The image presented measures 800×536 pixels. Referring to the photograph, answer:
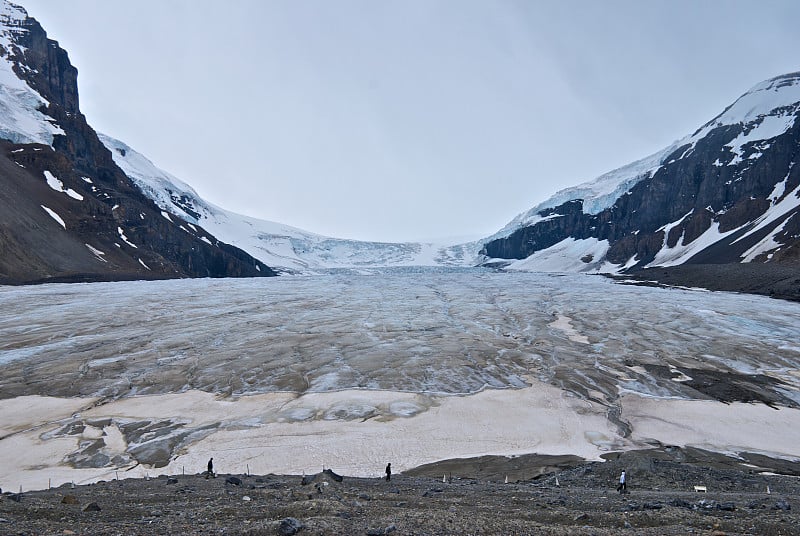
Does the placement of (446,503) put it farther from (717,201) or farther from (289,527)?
(717,201)

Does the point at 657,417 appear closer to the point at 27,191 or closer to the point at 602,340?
the point at 602,340

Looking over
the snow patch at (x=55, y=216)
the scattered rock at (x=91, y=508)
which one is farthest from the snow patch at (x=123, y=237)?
the scattered rock at (x=91, y=508)

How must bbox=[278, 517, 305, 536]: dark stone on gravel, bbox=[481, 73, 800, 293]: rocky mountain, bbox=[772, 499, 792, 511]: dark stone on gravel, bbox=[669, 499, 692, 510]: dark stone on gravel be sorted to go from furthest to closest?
bbox=[481, 73, 800, 293]: rocky mountain → bbox=[669, 499, 692, 510]: dark stone on gravel → bbox=[772, 499, 792, 511]: dark stone on gravel → bbox=[278, 517, 305, 536]: dark stone on gravel

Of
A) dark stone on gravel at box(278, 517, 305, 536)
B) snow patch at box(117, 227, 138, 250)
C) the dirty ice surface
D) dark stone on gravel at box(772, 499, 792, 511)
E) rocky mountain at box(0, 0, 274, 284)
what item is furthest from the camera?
snow patch at box(117, 227, 138, 250)

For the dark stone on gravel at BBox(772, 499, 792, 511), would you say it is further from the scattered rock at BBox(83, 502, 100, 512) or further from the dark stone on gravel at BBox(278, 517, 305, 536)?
the scattered rock at BBox(83, 502, 100, 512)

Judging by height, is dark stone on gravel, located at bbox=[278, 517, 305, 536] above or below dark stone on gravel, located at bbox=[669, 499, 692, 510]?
above

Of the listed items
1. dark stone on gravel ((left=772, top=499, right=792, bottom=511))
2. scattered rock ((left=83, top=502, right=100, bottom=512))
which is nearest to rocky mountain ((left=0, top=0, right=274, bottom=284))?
scattered rock ((left=83, top=502, right=100, bottom=512))

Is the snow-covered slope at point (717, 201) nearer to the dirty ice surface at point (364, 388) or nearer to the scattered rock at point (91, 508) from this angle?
the dirty ice surface at point (364, 388)

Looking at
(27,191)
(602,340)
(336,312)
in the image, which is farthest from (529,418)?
(27,191)
